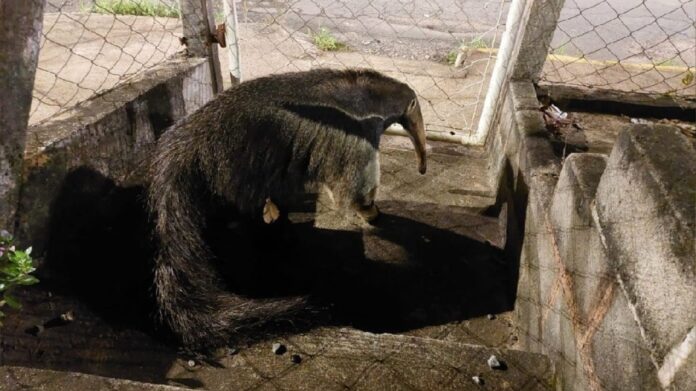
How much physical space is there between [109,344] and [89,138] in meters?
1.36

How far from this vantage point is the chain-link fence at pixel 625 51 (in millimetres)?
7270

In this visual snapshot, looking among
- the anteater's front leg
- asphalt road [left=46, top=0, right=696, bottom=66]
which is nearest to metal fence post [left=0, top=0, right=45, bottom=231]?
the anteater's front leg

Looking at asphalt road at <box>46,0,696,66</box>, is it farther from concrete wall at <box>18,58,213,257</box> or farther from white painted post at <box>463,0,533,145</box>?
concrete wall at <box>18,58,213,257</box>

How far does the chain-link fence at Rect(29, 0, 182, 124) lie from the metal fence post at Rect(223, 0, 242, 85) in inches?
28.0

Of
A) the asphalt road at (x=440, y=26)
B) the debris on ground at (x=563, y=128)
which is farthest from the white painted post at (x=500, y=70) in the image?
the asphalt road at (x=440, y=26)

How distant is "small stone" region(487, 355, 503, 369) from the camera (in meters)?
2.34

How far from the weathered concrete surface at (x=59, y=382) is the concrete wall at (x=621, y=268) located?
159 centimetres

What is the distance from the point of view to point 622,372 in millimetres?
1673

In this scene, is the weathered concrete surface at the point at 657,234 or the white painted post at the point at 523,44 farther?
the white painted post at the point at 523,44

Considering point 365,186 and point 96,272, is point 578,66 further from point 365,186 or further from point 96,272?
point 96,272

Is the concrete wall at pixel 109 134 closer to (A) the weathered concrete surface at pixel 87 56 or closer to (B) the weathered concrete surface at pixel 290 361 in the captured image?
(B) the weathered concrete surface at pixel 290 361

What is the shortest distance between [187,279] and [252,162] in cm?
107

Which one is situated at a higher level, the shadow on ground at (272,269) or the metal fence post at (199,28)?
the metal fence post at (199,28)

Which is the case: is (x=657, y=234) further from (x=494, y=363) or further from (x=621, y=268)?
(x=494, y=363)
